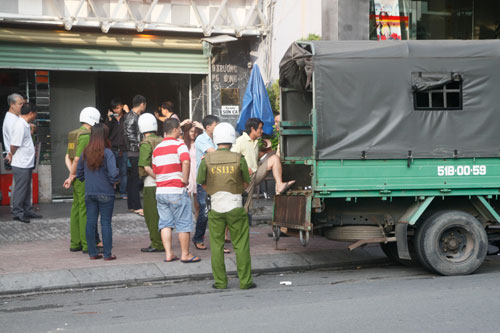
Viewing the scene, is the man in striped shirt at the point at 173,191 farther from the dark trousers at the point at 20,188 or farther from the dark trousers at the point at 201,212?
the dark trousers at the point at 20,188

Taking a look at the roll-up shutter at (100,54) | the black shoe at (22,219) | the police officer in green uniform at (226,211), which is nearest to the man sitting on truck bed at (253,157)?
the police officer in green uniform at (226,211)

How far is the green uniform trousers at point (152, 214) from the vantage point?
32.1ft

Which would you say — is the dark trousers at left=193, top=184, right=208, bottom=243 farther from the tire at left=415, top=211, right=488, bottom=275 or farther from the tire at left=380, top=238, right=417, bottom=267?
the tire at left=415, top=211, right=488, bottom=275

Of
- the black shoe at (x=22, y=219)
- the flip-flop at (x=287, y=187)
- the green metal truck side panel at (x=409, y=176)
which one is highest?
the green metal truck side panel at (x=409, y=176)

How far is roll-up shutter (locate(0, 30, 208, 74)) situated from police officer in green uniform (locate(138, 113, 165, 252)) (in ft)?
16.0

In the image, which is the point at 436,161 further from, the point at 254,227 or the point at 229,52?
the point at 229,52

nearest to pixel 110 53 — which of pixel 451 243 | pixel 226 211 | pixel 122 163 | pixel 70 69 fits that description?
pixel 70 69

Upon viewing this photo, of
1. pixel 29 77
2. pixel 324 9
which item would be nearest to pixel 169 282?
pixel 29 77

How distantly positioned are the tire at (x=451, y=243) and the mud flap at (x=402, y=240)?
0.17 metres

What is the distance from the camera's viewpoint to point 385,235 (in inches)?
341

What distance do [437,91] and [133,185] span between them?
6176mm

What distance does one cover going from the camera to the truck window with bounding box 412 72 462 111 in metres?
8.34

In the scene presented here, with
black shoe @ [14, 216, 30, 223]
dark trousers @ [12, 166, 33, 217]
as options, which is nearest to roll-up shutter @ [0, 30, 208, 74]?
dark trousers @ [12, 166, 33, 217]

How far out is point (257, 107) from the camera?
13109mm
